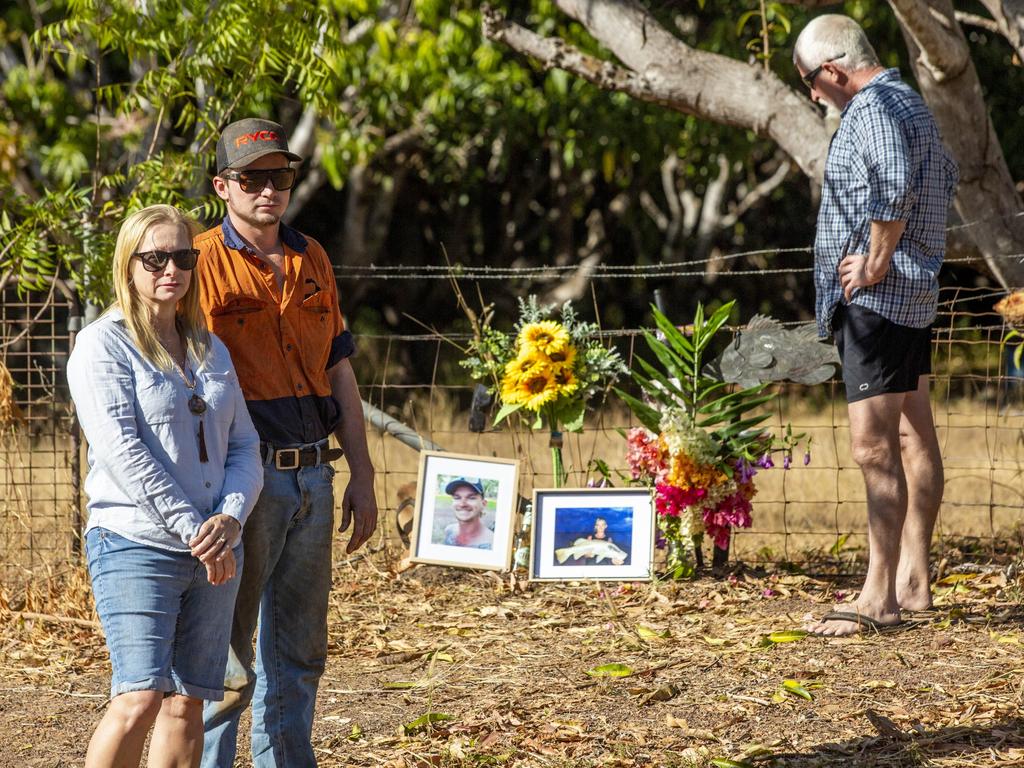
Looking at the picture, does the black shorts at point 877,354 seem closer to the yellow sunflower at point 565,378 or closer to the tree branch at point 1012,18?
the yellow sunflower at point 565,378

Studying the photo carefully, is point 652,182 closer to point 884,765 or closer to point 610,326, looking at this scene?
point 610,326

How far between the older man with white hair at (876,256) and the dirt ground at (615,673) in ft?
1.46

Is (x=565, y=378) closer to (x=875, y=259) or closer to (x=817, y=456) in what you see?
(x=875, y=259)

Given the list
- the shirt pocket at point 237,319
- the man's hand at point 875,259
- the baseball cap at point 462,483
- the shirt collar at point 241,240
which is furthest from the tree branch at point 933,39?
the shirt pocket at point 237,319

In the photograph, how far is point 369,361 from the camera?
567 inches

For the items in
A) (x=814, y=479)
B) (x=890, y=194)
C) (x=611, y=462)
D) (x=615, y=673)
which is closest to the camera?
(x=890, y=194)

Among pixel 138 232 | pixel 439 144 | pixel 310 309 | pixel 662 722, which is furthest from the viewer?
pixel 439 144

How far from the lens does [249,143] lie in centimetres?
327

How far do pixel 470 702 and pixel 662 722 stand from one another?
2.25 feet

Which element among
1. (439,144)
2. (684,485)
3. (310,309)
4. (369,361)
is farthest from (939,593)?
(369,361)

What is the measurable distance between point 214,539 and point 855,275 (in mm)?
2698

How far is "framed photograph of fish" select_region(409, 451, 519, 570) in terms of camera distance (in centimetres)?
600

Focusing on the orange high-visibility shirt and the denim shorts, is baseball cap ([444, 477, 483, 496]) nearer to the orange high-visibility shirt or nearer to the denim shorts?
the orange high-visibility shirt

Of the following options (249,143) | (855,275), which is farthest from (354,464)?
Answer: (855,275)
